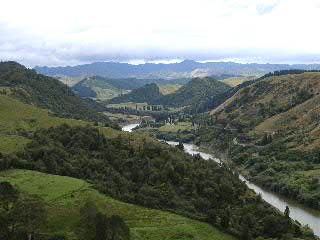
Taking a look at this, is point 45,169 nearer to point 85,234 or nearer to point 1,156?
point 1,156

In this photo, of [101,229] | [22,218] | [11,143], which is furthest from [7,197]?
[11,143]

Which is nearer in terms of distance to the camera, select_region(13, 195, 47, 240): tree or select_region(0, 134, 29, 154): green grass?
select_region(13, 195, 47, 240): tree

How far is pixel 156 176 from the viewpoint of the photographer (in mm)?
153375

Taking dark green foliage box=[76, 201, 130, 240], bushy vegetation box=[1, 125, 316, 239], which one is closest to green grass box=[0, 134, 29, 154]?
bushy vegetation box=[1, 125, 316, 239]

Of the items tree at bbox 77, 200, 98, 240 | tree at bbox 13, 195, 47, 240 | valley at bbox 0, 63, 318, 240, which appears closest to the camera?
tree at bbox 13, 195, 47, 240

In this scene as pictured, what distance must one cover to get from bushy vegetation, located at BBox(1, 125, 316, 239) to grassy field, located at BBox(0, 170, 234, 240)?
5.90 m

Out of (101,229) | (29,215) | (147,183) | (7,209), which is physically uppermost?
(7,209)

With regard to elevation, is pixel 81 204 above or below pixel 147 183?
above

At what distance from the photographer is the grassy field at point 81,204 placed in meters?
113

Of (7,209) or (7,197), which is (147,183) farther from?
(7,209)

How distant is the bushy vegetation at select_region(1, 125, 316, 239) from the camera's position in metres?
129

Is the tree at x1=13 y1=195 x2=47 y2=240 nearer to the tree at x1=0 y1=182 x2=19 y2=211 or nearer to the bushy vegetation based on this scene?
the tree at x1=0 y1=182 x2=19 y2=211

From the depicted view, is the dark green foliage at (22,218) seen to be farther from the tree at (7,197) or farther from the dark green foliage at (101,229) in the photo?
the dark green foliage at (101,229)

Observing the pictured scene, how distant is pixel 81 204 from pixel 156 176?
35.0 metres
